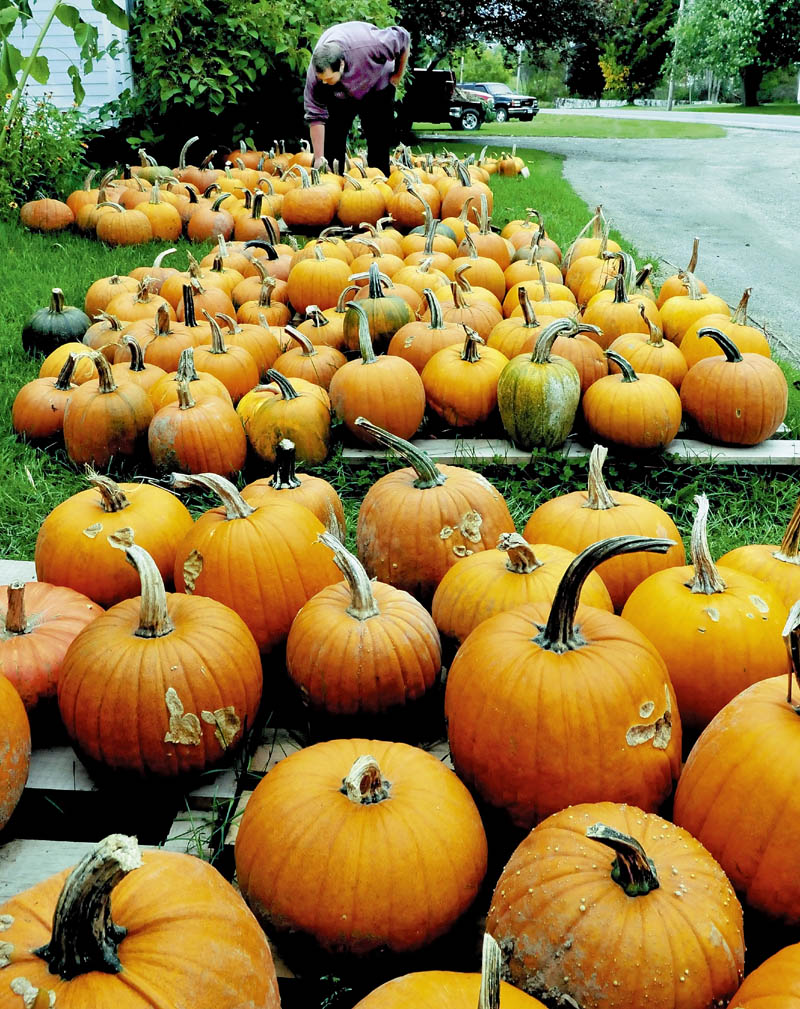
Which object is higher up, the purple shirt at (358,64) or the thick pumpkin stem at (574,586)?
Result: the purple shirt at (358,64)

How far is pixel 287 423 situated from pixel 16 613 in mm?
1803

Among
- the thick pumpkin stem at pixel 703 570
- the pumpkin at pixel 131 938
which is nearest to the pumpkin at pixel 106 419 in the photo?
the thick pumpkin stem at pixel 703 570

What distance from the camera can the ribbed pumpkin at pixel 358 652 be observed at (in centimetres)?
220

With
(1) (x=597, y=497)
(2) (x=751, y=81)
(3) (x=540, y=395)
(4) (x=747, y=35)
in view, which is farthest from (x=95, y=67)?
(2) (x=751, y=81)

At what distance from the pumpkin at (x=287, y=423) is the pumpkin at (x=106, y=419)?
1.59ft

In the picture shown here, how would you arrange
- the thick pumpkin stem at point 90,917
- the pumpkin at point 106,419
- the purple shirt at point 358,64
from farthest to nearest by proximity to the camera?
the purple shirt at point 358,64 < the pumpkin at point 106,419 < the thick pumpkin stem at point 90,917

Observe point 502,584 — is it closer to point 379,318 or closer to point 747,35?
point 379,318

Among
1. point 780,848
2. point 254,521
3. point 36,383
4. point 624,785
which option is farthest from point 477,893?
point 36,383

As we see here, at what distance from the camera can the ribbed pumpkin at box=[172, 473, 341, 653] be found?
2561mm

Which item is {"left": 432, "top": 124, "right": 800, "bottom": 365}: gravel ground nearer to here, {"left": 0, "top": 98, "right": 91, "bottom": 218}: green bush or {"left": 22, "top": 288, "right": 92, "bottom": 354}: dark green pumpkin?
{"left": 22, "top": 288, "right": 92, "bottom": 354}: dark green pumpkin

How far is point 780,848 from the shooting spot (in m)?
1.60

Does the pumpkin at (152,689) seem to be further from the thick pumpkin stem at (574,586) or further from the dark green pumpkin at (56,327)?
the dark green pumpkin at (56,327)

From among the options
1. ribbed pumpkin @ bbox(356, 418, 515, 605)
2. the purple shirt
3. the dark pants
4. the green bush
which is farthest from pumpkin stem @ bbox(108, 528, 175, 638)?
the dark pants

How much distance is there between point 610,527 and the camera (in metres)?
2.78
